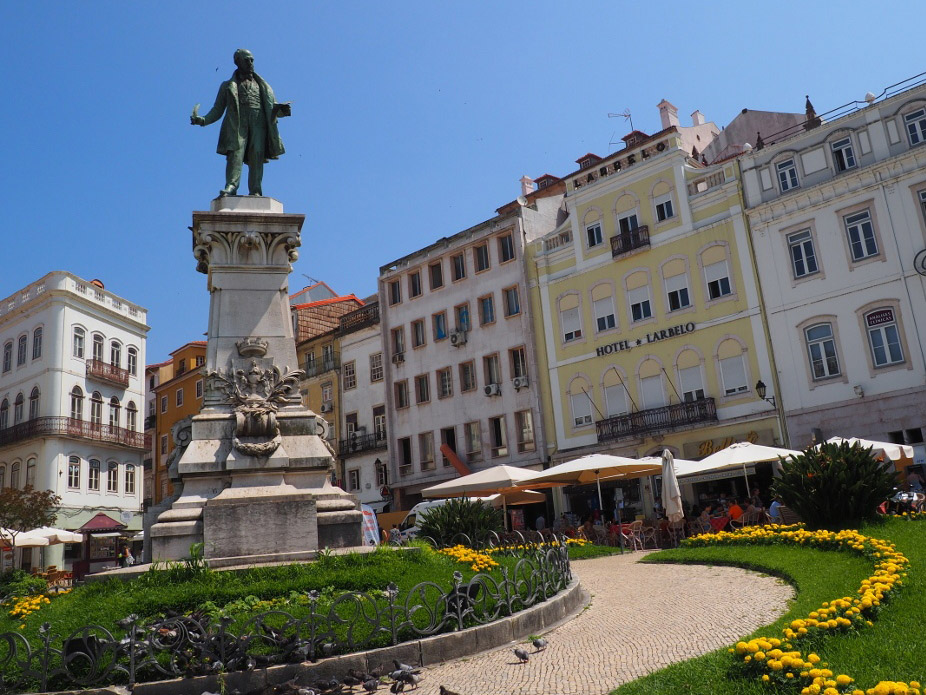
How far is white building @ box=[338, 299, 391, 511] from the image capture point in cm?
4162

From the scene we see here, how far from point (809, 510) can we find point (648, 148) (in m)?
24.0

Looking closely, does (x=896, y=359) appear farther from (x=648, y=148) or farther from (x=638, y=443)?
(x=648, y=148)

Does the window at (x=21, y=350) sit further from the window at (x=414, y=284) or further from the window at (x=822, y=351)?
the window at (x=822, y=351)

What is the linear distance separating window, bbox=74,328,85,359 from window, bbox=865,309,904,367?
3671cm

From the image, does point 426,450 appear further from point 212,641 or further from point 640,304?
point 212,641

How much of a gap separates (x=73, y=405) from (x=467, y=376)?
20290 millimetres

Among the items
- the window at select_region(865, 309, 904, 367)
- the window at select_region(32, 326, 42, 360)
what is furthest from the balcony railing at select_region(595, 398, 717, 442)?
the window at select_region(32, 326, 42, 360)

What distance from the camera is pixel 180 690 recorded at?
643cm

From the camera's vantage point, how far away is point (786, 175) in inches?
1156

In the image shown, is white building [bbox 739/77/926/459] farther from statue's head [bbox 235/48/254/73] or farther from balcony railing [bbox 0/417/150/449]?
balcony railing [bbox 0/417/150/449]

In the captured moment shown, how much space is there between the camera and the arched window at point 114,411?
44.8 metres

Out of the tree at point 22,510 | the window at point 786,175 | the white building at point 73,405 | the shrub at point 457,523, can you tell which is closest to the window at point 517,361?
the window at point 786,175

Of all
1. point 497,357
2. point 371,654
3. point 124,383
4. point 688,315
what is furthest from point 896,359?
point 124,383

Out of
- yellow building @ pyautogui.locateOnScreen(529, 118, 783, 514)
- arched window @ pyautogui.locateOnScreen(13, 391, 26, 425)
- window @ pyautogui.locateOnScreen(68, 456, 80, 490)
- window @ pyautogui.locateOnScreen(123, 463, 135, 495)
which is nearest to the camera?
yellow building @ pyautogui.locateOnScreen(529, 118, 783, 514)
